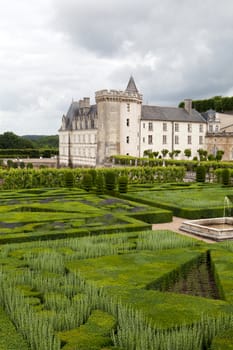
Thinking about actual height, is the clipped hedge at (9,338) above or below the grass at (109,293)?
below

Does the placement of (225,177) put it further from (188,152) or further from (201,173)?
(188,152)

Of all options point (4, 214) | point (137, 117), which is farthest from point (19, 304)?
point (137, 117)

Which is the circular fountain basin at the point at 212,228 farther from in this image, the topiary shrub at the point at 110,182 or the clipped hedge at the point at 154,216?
the topiary shrub at the point at 110,182

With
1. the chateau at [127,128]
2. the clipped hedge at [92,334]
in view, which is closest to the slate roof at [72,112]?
the chateau at [127,128]

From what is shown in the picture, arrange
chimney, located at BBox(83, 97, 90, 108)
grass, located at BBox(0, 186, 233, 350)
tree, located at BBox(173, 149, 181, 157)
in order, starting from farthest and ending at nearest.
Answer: chimney, located at BBox(83, 97, 90, 108) → tree, located at BBox(173, 149, 181, 157) → grass, located at BBox(0, 186, 233, 350)

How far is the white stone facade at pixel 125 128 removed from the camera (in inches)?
1961

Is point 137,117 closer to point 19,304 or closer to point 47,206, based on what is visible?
point 47,206

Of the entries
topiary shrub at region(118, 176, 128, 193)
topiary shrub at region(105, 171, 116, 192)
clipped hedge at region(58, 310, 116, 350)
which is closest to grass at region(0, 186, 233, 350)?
clipped hedge at region(58, 310, 116, 350)

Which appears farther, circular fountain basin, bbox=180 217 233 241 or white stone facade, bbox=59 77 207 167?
white stone facade, bbox=59 77 207 167

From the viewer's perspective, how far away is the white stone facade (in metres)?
49.8

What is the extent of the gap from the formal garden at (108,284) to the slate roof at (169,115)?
38.4 metres

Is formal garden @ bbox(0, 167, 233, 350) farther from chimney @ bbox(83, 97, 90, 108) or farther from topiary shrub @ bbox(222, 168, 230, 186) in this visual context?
chimney @ bbox(83, 97, 90, 108)

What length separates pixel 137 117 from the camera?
51312mm

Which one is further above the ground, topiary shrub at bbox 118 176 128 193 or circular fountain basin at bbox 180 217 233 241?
topiary shrub at bbox 118 176 128 193
